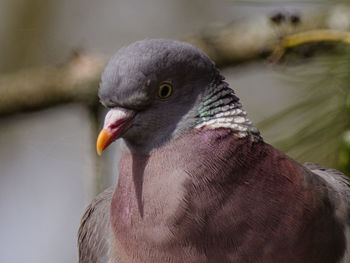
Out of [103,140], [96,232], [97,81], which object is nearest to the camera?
[103,140]

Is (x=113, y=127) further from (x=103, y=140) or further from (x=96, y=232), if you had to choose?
(x=96, y=232)

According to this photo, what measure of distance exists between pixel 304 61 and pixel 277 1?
30cm

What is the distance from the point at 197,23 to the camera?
7.09 m

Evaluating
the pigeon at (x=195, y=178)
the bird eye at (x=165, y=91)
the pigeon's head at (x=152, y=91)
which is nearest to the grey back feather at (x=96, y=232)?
the pigeon at (x=195, y=178)

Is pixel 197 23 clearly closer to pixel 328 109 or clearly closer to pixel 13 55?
pixel 13 55

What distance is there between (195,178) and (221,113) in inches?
10.6

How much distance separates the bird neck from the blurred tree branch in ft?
4.21

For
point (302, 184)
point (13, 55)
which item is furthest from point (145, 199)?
point (13, 55)

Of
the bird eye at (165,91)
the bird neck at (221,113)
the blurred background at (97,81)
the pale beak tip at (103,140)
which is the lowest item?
the blurred background at (97,81)

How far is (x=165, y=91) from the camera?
3176 millimetres

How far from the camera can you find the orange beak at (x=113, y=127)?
121 inches

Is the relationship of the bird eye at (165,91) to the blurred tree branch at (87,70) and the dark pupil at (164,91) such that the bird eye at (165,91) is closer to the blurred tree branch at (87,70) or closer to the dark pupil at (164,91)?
the dark pupil at (164,91)

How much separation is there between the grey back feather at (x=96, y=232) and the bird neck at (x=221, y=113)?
642 mm

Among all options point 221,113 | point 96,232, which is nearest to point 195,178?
point 221,113
